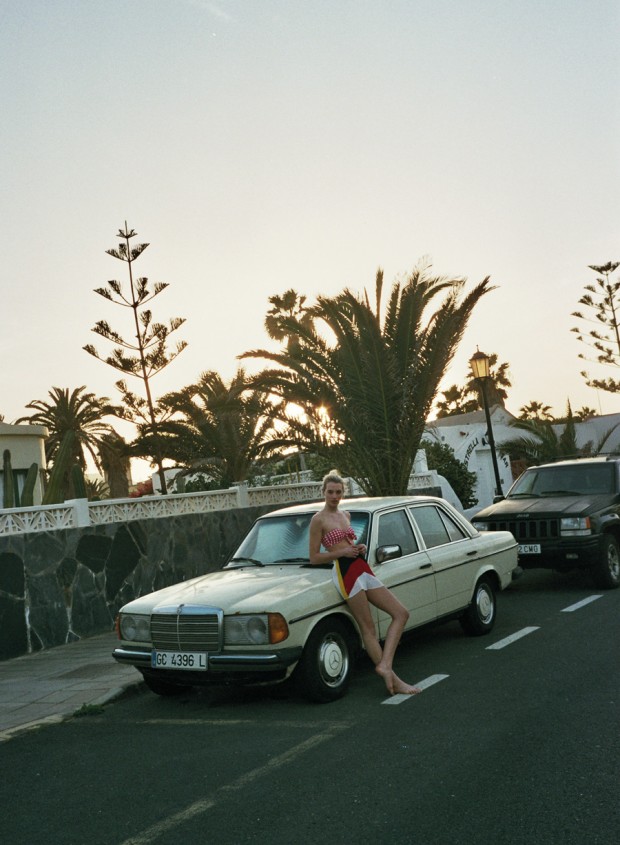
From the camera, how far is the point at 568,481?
485 inches

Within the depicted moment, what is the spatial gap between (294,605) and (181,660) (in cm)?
98

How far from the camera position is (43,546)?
1136 centimetres

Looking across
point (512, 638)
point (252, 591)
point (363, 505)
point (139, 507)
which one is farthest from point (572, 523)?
point (139, 507)

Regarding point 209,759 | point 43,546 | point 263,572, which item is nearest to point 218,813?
point 209,759

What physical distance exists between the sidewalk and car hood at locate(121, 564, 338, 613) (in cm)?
103

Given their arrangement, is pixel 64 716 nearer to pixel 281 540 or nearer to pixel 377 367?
pixel 281 540

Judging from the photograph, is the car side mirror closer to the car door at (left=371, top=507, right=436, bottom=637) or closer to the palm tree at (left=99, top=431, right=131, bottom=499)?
the car door at (left=371, top=507, right=436, bottom=637)

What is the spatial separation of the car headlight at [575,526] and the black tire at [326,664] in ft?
16.4

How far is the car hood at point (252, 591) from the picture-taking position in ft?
21.1

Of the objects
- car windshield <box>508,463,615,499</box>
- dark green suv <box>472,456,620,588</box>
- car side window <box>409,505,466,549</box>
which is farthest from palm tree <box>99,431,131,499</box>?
car side window <box>409,505,466,549</box>

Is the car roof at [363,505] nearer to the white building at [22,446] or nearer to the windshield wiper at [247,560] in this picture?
the windshield wiper at [247,560]

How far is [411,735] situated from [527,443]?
2155 centimetres

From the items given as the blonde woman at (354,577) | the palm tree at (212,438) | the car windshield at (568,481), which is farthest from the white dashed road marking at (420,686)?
the palm tree at (212,438)

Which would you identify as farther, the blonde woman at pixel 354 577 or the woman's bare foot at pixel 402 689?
the blonde woman at pixel 354 577
